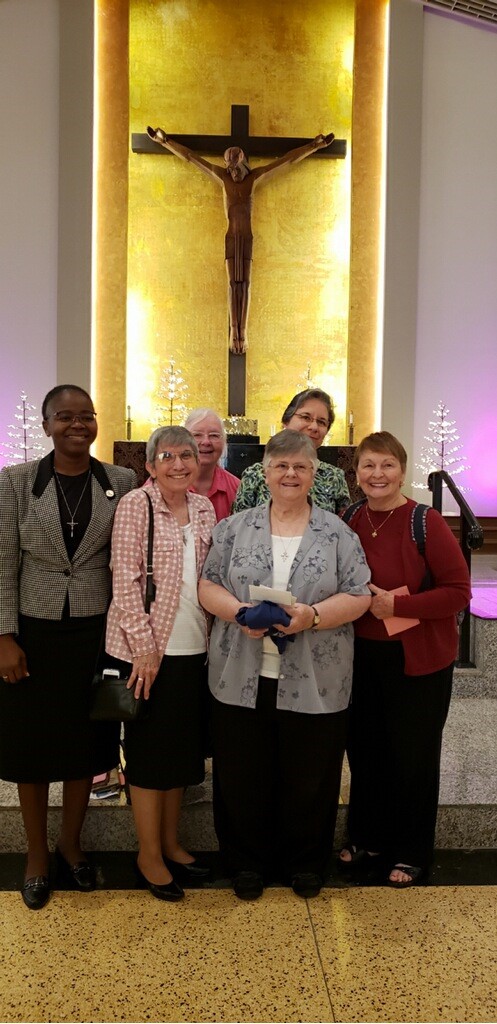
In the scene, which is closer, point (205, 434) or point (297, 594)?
point (297, 594)

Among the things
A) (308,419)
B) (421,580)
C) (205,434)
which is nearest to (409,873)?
(421,580)

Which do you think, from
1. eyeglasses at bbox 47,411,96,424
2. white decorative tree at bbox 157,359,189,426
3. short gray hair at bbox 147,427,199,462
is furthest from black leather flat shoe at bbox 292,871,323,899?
white decorative tree at bbox 157,359,189,426

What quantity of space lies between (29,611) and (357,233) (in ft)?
22.6

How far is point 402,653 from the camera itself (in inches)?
93.3

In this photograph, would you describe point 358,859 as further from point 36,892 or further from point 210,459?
point 210,459

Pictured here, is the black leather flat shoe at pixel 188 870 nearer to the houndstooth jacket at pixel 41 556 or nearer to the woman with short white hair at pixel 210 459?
the houndstooth jacket at pixel 41 556

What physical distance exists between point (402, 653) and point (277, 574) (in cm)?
51

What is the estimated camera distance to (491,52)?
7770 millimetres

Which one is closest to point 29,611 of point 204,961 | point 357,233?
point 204,961

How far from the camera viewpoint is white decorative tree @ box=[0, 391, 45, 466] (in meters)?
7.52

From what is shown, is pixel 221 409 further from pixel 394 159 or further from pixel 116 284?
pixel 394 159

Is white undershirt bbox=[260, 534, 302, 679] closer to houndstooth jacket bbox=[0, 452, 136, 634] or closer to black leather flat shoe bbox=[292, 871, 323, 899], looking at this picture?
houndstooth jacket bbox=[0, 452, 136, 634]

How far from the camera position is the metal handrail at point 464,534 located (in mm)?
3578

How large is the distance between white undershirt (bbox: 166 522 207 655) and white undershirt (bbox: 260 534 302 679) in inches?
8.5
